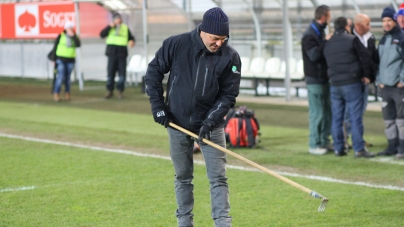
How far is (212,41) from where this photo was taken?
6.22 meters

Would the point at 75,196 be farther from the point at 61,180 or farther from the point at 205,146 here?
the point at 205,146

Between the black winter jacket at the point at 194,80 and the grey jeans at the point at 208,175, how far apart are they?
0.13 m

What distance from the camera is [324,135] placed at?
11.6 m

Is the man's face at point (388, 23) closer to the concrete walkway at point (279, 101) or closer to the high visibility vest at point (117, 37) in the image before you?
the concrete walkway at point (279, 101)

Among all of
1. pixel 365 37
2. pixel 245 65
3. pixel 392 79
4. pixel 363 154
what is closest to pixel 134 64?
pixel 245 65

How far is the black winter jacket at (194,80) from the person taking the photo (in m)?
6.37

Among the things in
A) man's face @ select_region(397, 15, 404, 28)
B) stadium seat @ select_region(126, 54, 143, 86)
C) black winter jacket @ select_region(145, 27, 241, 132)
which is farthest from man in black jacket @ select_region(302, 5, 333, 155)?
stadium seat @ select_region(126, 54, 143, 86)

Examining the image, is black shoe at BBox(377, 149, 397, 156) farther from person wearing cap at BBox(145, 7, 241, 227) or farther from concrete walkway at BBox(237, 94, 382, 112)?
concrete walkway at BBox(237, 94, 382, 112)

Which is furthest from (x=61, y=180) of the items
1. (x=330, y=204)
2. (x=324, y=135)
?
(x=324, y=135)

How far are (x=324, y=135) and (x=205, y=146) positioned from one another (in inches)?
210

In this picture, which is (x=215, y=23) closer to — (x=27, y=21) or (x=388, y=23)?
(x=388, y=23)

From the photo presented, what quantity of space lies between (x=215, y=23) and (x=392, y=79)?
17.3 feet

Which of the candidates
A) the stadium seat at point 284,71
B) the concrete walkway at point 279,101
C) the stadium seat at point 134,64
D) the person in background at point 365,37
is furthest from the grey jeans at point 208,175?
the stadium seat at point 134,64

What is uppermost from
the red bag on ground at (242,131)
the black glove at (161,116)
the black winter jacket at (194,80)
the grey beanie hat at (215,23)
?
the grey beanie hat at (215,23)
